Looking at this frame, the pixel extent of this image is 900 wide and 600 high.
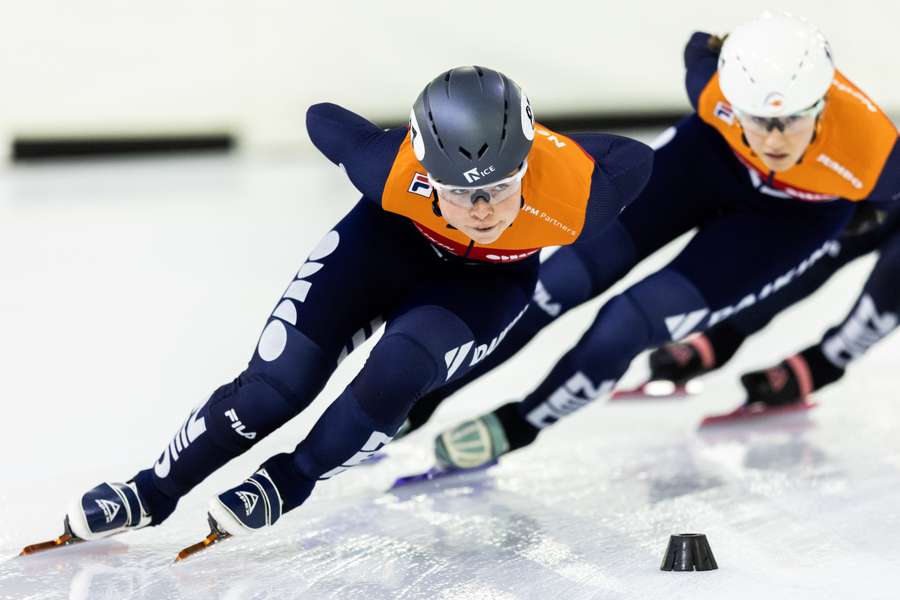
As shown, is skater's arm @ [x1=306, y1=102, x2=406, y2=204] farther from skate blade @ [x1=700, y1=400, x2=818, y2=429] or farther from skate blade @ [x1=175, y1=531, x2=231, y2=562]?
skate blade @ [x1=700, y1=400, x2=818, y2=429]

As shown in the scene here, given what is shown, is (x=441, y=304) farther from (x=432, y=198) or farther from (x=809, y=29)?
(x=809, y=29)

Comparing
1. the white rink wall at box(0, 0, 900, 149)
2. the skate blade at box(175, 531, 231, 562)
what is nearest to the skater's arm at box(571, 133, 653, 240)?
the skate blade at box(175, 531, 231, 562)

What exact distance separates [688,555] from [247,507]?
3.57ft

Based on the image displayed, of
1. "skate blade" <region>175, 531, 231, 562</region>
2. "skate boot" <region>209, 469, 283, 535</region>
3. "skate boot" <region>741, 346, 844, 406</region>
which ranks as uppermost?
"skate boot" <region>209, 469, 283, 535</region>

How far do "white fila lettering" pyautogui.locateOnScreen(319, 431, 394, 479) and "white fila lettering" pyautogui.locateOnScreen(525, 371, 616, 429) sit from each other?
0.96 m

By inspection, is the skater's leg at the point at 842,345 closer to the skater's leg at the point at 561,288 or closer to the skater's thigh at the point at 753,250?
the skater's thigh at the point at 753,250

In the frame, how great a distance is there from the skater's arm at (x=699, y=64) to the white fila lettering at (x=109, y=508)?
230cm

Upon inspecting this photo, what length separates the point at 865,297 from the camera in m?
5.07

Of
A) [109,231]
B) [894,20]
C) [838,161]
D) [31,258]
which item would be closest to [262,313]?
[31,258]

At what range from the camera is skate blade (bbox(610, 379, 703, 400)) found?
17.8 feet

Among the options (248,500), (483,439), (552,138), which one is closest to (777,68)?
(552,138)

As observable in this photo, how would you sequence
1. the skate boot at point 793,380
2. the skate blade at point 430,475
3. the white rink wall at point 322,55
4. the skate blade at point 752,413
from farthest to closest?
the white rink wall at point 322,55
the skate boot at point 793,380
the skate blade at point 752,413
the skate blade at point 430,475

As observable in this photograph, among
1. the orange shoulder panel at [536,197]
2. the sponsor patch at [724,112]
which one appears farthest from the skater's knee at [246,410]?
the sponsor patch at [724,112]

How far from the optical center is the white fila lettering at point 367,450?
334 centimetres
